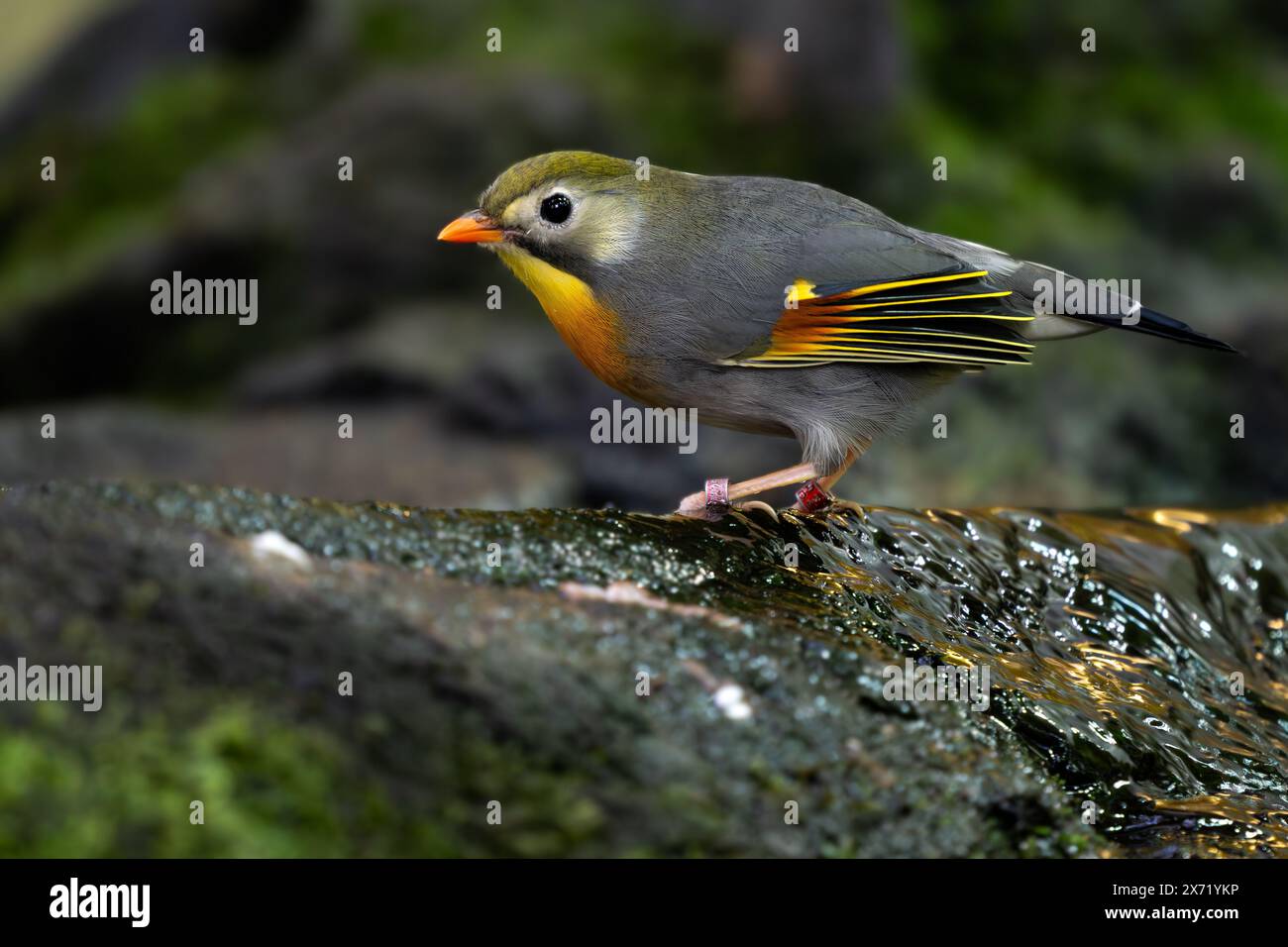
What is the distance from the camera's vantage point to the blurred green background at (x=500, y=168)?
406 inches

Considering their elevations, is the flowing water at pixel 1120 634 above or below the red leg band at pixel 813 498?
below

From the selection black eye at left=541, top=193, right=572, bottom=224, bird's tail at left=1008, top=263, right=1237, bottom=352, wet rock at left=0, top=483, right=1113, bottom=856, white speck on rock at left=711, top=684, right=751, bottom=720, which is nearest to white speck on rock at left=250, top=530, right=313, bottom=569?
wet rock at left=0, top=483, right=1113, bottom=856

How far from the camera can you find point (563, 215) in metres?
5.19

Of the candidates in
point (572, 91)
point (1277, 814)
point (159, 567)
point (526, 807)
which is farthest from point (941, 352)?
point (572, 91)

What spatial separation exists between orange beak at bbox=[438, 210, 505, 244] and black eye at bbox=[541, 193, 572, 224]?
0.60 feet

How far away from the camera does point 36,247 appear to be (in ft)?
39.6

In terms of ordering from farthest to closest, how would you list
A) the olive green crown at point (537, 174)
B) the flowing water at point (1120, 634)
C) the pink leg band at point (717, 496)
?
the olive green crown at point (537, 174) < the pink leg band at point (717, 496) < the flowing water at point (1120, 634)

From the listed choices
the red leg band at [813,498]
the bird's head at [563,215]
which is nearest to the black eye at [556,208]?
the bird's head at [563,215]

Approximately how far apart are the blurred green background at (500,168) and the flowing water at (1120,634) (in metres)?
4.11

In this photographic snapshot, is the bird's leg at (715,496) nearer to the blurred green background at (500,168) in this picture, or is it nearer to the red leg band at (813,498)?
the red leg band at (813,498)

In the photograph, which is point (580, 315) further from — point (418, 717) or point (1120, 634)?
point (1120, 634)

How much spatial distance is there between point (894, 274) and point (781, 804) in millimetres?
2435

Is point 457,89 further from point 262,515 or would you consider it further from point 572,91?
point 262,515

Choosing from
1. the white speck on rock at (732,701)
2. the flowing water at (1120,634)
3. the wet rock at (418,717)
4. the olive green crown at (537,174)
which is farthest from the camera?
the olive green crown at (537,174)
